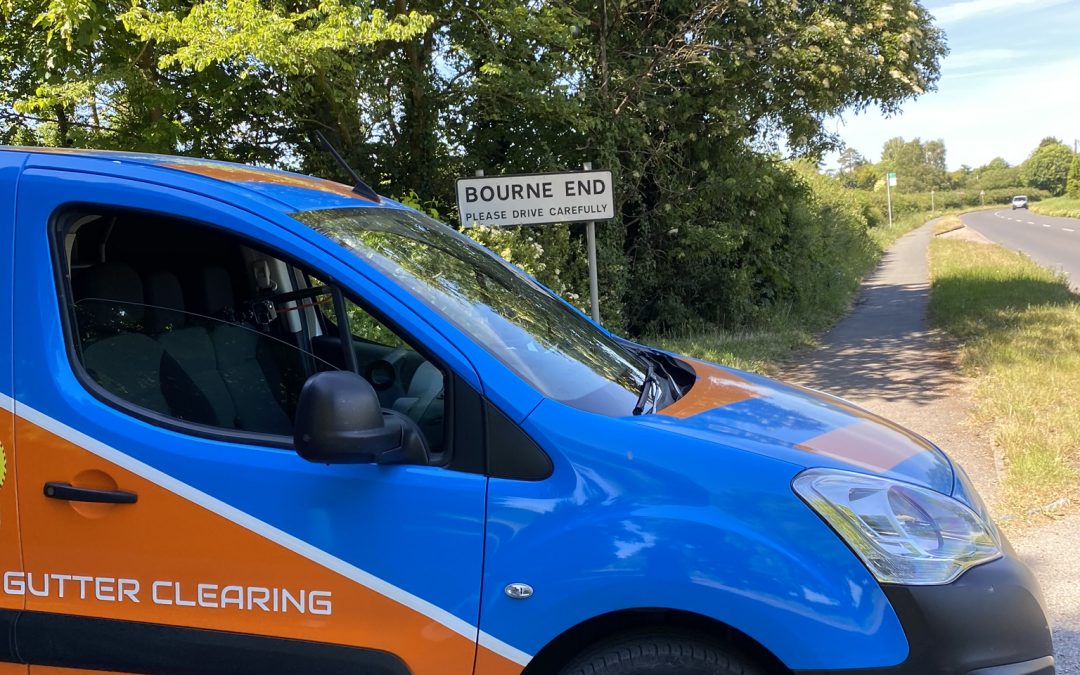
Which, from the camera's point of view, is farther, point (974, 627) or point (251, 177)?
point (251, 177)

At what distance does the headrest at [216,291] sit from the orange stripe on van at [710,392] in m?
1.54

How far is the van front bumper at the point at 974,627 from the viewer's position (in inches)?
76.9

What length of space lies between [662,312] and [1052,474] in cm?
901

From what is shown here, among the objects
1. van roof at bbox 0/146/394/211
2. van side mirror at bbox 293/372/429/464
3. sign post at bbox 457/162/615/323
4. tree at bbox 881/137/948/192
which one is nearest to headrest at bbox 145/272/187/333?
van roof at bbox 0/146/394/211

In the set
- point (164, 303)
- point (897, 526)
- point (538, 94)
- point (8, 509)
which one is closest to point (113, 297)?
point (164, 303)

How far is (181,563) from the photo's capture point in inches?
81.0

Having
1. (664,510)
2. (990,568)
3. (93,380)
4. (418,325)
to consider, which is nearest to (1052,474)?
(990,568)

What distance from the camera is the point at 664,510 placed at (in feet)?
6.48

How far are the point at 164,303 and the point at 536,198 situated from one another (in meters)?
4.88

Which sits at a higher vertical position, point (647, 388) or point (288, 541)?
point (647, 388)

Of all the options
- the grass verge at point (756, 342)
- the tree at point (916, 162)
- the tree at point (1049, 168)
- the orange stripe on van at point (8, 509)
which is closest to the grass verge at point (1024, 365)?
the grass verge at point (756, 342)

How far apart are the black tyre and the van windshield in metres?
0.59

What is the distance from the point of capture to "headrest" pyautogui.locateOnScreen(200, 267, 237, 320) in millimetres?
2832

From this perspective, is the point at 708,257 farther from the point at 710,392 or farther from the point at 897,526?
the point at 897,526
